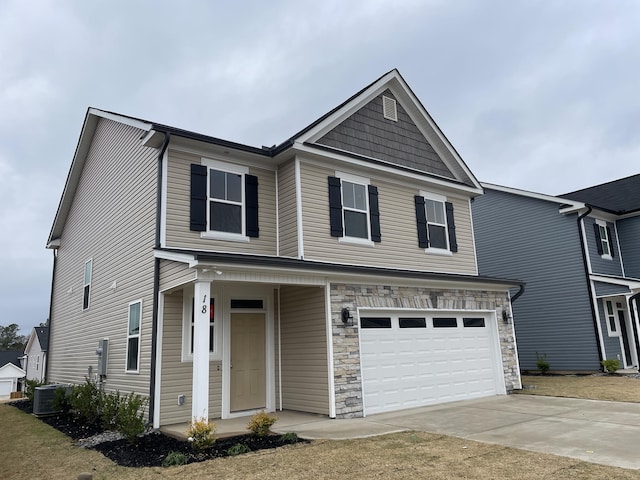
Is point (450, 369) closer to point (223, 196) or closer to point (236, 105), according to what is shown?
point (223, 196)

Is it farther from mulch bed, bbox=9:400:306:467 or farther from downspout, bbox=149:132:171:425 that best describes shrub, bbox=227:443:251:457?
downspout, bbox=149:132:171:425

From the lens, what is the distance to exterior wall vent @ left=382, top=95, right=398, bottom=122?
1307 cm

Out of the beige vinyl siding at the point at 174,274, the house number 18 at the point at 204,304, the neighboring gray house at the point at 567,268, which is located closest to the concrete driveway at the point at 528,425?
the house number 18 at the point at 204,304

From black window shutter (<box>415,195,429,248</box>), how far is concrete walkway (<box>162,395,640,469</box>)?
4153mm

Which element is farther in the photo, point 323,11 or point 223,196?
point 323,11

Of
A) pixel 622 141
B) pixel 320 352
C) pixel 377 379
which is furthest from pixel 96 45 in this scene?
pixel 622 141

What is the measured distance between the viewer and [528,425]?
780 cm

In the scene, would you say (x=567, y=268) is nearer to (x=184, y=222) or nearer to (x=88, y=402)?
(x=184, y=222)

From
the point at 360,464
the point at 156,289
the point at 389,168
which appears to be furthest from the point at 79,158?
the point at 360,464

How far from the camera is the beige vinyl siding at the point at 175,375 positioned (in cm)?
877

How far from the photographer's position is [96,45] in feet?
47.8

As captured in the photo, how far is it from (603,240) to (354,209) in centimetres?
1185

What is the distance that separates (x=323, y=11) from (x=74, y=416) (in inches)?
527

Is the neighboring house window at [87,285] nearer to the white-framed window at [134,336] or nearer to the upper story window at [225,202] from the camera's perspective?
the white-framed window at [134,336]
